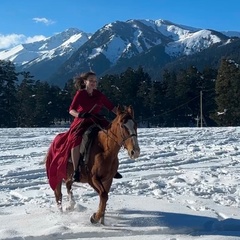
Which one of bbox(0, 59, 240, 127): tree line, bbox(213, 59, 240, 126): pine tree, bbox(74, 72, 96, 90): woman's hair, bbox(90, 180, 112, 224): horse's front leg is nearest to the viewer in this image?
bbox(90, 180, 112, 224): horse's front leg

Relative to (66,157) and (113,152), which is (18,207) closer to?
(66,157)

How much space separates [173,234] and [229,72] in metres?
44.9

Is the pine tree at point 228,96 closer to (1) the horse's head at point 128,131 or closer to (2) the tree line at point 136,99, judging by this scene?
(2) the tree line at point 136,99

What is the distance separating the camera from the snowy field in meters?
6.26

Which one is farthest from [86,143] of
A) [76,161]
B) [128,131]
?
[128,131]

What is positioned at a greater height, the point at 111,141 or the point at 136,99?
the point at 136,99

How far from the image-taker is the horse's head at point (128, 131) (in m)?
6.08

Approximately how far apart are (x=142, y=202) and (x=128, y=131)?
216 centimetres

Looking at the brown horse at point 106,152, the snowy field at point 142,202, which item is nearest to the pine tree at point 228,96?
the snowy field at point 142,202

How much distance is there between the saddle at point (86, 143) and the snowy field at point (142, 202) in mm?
903

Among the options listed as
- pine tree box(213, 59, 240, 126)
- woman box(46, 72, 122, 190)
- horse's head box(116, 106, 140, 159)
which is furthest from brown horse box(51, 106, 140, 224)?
pine tree box(213, 59, 240, 126)

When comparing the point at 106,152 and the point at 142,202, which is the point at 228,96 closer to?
the point at 142,202

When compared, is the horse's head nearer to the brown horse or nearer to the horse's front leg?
the brown horse

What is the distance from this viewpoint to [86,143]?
6.87 m
